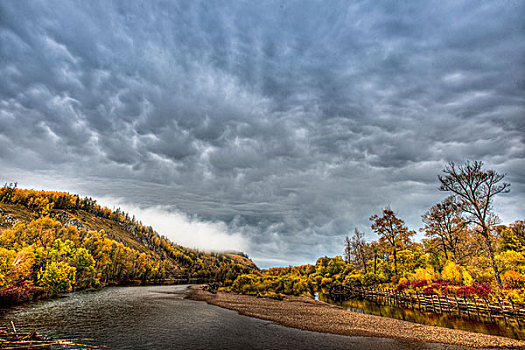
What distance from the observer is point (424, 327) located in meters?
27.0

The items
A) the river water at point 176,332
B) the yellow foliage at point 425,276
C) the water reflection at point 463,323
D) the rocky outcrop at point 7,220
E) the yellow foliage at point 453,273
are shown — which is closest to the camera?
the river water at point 176,332

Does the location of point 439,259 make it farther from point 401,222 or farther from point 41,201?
point 41,201

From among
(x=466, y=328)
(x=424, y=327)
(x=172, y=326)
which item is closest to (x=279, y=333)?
(x=172, y=326)

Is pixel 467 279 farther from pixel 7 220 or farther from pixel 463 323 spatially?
pixel 7 220

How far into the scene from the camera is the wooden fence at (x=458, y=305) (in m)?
28.2

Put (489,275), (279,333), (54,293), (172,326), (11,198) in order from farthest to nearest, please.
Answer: (11,198)
(54,293)
(489,275)
(172,326)
(279,333)

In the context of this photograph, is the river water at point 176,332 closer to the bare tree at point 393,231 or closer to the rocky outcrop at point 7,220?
the bare tree at point 393,231

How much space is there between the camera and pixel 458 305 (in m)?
33.9

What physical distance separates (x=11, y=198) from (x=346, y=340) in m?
267

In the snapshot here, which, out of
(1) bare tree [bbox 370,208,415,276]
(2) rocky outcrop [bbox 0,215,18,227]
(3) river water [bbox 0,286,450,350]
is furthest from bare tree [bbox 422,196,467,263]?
(2) rocky outcrop [bbox 0,215,18,227]

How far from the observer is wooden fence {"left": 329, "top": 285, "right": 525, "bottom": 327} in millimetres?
28188

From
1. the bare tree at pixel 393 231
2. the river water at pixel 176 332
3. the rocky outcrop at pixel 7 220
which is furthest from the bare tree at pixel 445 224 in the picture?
the rocky outcrop at pixel 7 220

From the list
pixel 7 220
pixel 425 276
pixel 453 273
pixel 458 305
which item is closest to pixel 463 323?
pixel 458 305

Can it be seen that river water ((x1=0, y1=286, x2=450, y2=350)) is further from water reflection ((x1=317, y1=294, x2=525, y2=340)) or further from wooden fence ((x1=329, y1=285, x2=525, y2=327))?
wooden fence ((x1=329, y1=285, x2=525, y2=327))
